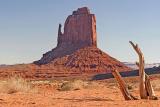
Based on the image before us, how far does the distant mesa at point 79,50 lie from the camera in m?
133

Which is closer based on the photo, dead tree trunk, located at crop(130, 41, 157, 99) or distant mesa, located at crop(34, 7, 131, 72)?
dead tree trunk, located at crop(130, 41, 157, 99)

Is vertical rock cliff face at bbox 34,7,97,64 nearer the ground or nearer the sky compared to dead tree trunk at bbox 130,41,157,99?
nearer the sky

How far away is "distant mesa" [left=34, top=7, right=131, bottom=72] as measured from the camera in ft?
436

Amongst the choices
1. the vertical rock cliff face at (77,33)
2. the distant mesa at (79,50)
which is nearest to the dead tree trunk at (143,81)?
the distant mesa at (79,50)

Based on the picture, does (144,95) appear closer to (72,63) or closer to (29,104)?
(29,104)

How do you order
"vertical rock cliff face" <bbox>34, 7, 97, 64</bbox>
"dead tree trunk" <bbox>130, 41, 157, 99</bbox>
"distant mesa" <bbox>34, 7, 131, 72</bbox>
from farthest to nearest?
"vertical rock cliff face" <bbox>34, 7, 97, 64</bbox> < "distant mesa" <bbox>34, 7, 131, 72</bbox> < "dead tree trunk" <bbox>130, 41, 157, 99</bbox>

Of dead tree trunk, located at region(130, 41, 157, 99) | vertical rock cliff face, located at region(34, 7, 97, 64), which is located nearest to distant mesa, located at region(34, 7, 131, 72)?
vertical rock cliff face, located at region(34, 7, 97, 64)

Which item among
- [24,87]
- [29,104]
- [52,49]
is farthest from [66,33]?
[29,104]

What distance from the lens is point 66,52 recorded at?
14312 centimetres

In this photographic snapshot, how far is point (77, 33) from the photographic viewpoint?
6132 inches

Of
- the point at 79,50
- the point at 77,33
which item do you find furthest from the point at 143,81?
the point at 77,33

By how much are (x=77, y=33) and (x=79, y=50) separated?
1521 cm

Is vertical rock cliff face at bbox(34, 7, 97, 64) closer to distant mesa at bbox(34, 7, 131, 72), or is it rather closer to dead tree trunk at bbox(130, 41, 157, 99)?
distant mesa at bbox(34, 7, 131, 72)

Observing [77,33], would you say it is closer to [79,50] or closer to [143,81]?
[79,50]
